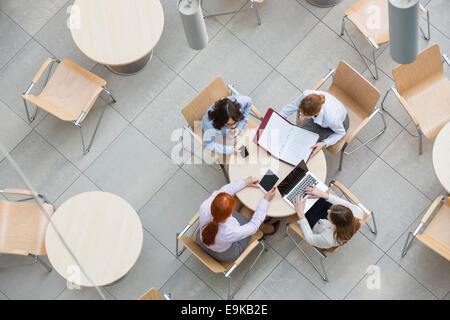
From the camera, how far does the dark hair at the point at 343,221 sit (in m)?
4.26

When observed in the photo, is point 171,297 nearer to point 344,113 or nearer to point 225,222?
point 225,222

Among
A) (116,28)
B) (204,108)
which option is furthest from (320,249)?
(116,28)

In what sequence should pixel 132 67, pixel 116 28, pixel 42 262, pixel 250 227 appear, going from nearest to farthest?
pixel 250 227 → pixel 42 262 → pixel 116 28 → pixel 132 67

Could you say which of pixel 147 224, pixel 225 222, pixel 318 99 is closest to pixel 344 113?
pixel 318 99

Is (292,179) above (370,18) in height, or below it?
below

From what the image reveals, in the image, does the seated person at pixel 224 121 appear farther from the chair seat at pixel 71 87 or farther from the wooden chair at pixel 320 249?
the chair seat at pixel 71 87

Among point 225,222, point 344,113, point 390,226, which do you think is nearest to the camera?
point 225,222

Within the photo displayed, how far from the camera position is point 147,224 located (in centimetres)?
547

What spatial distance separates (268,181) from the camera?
4.73 meters

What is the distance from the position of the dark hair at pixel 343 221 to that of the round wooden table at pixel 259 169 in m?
0.46

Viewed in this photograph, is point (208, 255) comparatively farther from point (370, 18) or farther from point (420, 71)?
point (370, 18)

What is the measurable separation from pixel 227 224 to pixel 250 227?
239mm

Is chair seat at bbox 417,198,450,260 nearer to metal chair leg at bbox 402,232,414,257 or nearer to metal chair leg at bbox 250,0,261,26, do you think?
metal chair leg at bbox 402,232,414,257
